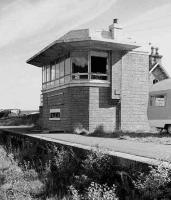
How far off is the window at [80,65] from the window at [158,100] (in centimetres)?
384

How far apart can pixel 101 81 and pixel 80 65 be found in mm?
1487

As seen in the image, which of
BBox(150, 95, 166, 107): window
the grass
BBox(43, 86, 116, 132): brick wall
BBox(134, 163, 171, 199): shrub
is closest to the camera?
BBox(134, 163, 171, 199): shrub

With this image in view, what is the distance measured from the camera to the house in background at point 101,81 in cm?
1981

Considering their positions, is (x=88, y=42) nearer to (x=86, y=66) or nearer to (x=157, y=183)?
(x=86, y=66)

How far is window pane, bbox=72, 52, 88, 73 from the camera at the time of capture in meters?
20.1

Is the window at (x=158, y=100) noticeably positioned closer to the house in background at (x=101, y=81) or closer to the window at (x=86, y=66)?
the house in background at (x=101, y=81)

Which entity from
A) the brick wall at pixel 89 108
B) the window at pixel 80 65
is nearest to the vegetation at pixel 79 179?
the brick wall at pixel 89 108

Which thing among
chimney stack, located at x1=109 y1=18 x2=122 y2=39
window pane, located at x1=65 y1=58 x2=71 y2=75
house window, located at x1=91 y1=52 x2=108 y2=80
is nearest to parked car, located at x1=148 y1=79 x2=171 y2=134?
house window, located at x1=91 y1=52 x2=108 y2=80

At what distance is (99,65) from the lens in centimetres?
2039

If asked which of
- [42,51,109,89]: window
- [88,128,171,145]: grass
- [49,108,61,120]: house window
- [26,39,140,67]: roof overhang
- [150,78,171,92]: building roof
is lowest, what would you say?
[88,128,171,145]: grass

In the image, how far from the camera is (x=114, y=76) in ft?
67.0

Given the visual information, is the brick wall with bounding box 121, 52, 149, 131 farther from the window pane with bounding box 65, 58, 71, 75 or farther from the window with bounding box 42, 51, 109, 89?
the window pane with bounding box 65, 58, 71, 75

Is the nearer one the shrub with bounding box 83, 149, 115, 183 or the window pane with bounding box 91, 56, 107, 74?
the shrub with bounding box 83, 149, 115, 183

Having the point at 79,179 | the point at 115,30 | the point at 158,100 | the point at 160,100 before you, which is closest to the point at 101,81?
the point at 115,30
